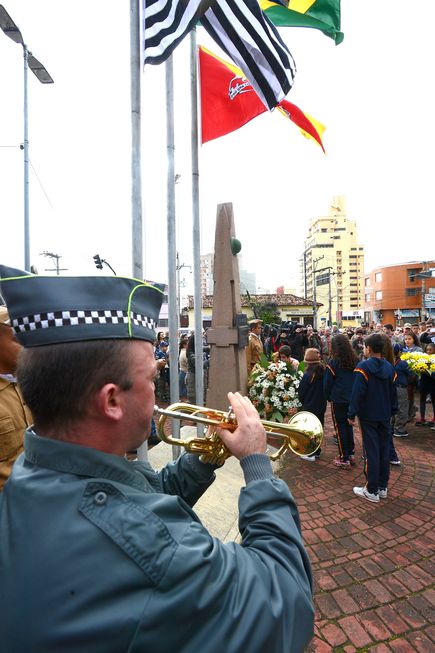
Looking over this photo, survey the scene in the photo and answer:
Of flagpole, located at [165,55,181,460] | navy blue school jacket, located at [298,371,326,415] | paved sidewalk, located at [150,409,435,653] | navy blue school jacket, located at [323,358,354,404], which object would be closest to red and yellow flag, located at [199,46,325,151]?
flagpole, located at [165,55,181,460]

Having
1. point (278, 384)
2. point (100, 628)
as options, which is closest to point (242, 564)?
point (100, 628)

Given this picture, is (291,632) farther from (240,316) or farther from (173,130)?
(240,316)

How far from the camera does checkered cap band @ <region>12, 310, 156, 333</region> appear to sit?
3.61 ft

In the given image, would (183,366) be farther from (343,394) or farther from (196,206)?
(196,206)

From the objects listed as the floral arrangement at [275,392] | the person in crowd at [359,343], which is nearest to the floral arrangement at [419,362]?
Answer: the floral arrangement at [275,392]

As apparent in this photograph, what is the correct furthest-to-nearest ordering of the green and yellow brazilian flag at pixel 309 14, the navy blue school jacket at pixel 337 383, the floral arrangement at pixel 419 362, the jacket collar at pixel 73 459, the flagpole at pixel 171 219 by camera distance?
1. the floral arrangement at pixel 419 362
2. the navy blue school jacket at pixel 337 383
3. the green and yellow brazilian flag at pixel 309 14
4. the flagpole at pixel 171 219
5. the jacket collar at pixel 73 459

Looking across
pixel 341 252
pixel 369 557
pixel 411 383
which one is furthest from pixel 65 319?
pixel 341 252

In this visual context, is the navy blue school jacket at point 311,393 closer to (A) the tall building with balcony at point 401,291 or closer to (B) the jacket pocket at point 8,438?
(B) the jacket pocket at point 8,438

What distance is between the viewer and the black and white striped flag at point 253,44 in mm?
3908

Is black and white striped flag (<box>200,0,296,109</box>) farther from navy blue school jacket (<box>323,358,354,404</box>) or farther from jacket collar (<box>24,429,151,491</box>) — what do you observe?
jacket collar (<box>24,429,151,491</box>)

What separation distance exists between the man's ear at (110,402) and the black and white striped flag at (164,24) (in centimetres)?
323

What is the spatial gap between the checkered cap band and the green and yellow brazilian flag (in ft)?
17.7

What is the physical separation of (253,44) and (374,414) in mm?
4734

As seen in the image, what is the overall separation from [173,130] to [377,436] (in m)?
4.75
